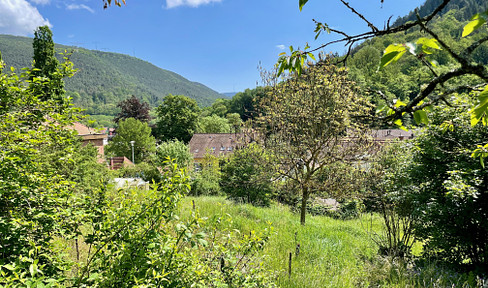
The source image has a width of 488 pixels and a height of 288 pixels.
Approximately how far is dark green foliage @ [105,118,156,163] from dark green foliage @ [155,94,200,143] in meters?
9.21

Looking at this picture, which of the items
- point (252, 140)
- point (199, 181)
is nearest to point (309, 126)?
point (252, 140)

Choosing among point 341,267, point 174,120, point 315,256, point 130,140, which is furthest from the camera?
point 174,120

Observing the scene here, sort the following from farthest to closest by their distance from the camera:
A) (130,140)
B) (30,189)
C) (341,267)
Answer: (130,140) → (341,267) → (30,189)

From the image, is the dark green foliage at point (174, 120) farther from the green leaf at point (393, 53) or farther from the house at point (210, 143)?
the green leaf at point (393, 53)

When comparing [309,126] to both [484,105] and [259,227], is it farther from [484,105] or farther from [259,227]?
[484,105]

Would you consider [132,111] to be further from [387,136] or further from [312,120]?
→ [312,120]

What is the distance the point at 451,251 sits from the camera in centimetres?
458

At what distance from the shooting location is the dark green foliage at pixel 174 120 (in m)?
45.2

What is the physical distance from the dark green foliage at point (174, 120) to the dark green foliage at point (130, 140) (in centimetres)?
921

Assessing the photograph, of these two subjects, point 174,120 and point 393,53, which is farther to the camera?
point 174,120

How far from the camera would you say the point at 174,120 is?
149 feet

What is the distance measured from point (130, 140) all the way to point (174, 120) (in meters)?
12.1

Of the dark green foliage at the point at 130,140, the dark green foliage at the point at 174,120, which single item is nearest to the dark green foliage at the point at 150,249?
the dark green foliage at the point at 130,140

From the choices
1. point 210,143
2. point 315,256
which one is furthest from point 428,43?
point 210,143
